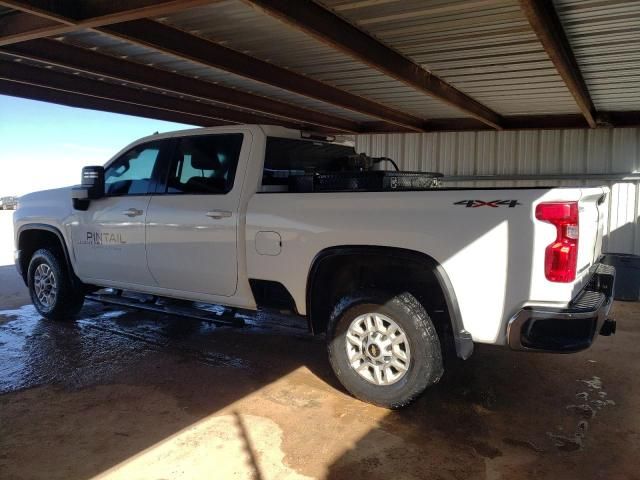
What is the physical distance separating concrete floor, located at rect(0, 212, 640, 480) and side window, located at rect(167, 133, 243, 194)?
1632 mm

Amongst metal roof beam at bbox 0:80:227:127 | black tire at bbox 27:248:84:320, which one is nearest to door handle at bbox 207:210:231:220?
black tire at bbox 27:248:84:320

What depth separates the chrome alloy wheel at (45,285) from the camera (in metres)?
6.20

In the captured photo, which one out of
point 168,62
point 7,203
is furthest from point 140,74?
point 7,203

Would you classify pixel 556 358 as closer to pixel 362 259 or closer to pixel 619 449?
pixel 619 449

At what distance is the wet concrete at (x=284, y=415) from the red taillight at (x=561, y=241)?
1138mm

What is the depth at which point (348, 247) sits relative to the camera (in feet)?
12.6

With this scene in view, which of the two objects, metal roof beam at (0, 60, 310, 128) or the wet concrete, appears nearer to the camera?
the wet concrete

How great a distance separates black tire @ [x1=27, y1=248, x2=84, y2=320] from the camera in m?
6.07

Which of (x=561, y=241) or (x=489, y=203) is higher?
(x=489, y=203)

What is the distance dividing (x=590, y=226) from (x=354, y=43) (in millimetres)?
2824

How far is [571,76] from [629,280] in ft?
10.4

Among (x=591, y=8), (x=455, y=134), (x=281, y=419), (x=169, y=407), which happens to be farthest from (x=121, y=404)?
(x=455, y=134)

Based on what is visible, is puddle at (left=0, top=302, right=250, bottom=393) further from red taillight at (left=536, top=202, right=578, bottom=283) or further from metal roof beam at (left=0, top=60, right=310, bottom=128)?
metal roof beam at (left=0, top=60, right=310, bottom=128)

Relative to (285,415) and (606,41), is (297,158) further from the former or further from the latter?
(606,41)
